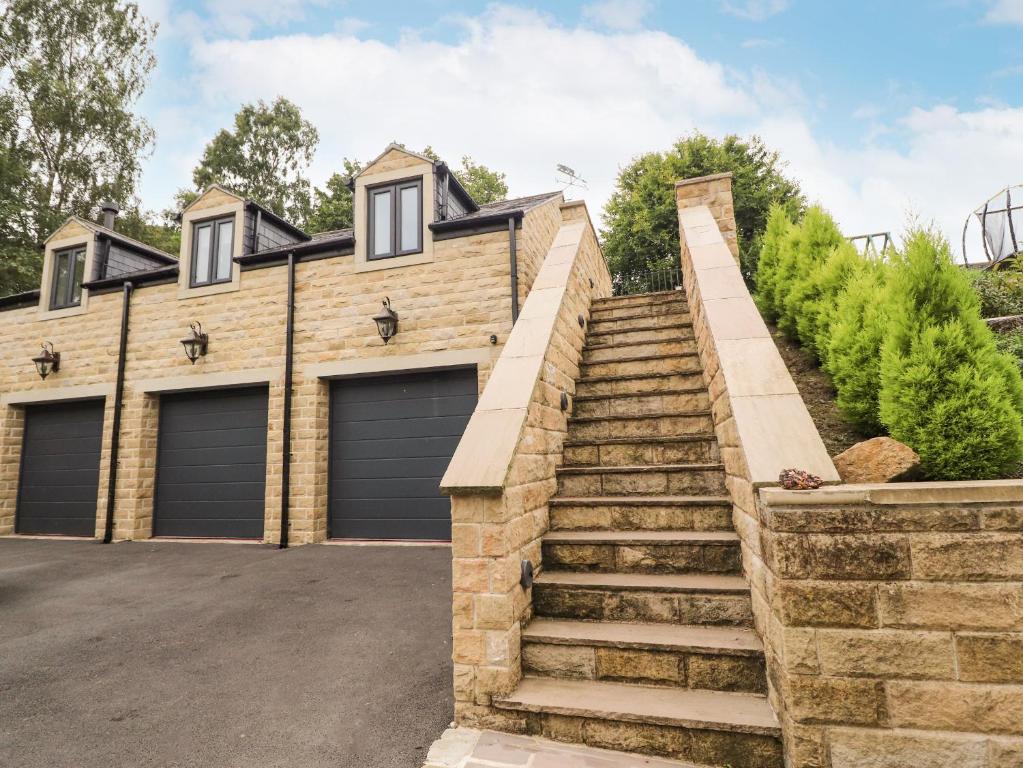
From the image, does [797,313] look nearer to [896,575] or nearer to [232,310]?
[896,575]

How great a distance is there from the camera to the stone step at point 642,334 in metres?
4.88

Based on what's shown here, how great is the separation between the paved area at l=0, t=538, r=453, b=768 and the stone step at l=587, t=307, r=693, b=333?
3336 millimetres

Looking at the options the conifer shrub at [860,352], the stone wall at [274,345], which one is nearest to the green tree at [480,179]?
the stone wall at [274,345]

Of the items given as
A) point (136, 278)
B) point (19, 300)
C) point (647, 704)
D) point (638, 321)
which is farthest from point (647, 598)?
point (19, 300)

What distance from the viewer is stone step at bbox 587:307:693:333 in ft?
17.2

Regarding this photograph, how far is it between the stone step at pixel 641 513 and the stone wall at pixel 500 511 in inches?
7.8

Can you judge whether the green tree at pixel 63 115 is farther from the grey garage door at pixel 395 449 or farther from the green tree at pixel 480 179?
the grey garage door at pixel 395 449

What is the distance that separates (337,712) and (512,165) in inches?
897

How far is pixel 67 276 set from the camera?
372 inches

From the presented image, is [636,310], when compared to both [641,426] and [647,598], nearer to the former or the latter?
[641,426]

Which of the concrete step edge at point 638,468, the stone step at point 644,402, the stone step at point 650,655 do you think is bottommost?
the stone step at point 650,655

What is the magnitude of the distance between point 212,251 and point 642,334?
25.7ft

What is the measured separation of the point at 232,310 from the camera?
808 centimetres

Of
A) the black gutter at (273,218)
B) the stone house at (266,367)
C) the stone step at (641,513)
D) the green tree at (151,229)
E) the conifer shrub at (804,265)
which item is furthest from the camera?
the green tree at (151,229)
